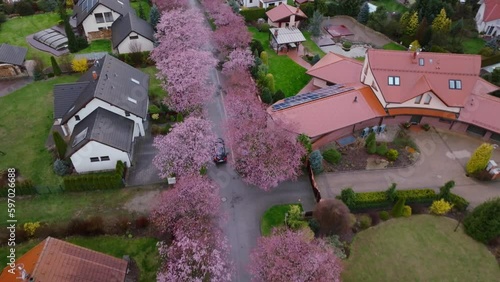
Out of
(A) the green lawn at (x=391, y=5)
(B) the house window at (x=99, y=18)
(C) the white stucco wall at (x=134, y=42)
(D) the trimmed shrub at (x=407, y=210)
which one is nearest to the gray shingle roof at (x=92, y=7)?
(B) the house window at (x=99, y=18)

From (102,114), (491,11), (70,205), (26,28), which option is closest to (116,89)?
(102,114)

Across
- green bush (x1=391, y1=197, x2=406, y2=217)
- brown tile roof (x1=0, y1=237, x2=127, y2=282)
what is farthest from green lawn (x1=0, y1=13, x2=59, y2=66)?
green bush (x1=391, y1=197, x2=406, y2=217)

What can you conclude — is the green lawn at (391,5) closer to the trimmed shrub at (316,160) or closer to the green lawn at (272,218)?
the trimmed shrub at (316,160)

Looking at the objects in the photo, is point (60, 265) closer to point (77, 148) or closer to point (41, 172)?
point (77, 148)

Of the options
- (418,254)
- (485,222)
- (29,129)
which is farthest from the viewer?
(29,129)

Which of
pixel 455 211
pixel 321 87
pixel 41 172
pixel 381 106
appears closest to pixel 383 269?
pixel 455 211

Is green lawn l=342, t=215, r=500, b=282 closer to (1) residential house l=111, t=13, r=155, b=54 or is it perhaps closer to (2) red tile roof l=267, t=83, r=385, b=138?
(2) red tile roof l=267, t=83, r=385, b=138

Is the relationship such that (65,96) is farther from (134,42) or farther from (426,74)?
(426,74)
